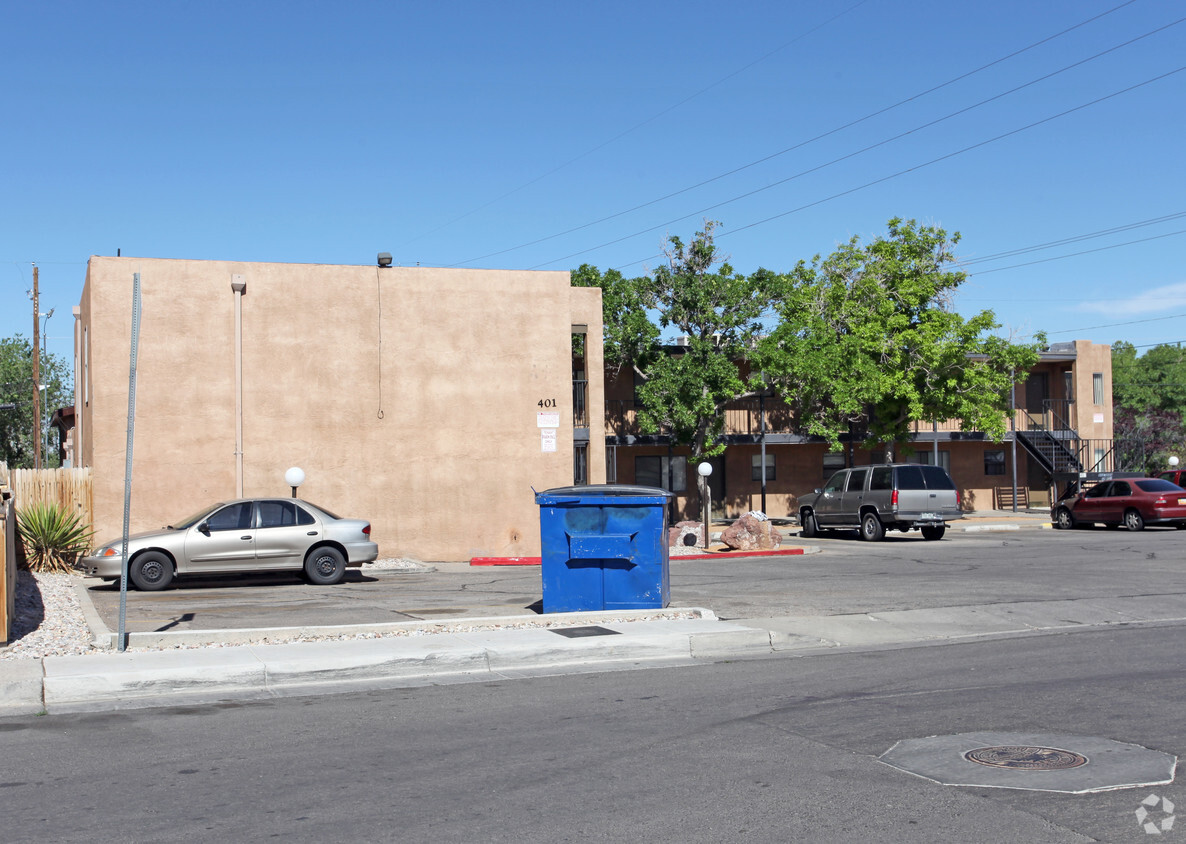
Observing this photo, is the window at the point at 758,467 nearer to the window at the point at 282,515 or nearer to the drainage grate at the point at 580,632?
the window at the point at 282,515

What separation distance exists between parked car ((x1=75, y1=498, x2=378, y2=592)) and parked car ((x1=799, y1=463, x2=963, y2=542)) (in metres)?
14.7

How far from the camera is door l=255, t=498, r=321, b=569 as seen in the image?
17500mm

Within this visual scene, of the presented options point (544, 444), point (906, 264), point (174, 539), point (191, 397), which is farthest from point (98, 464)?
point (906, 264)

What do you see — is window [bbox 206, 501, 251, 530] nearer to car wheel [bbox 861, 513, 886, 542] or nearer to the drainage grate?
the drainage grate

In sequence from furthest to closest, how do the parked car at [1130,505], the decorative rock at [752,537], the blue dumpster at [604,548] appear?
the parked car at [1130,505] < the decorative rock at [752,537] < the blue dumpster at [604,548]

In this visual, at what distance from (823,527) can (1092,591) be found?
15150 mm

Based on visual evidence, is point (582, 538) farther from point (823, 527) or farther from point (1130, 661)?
point (823, 527)

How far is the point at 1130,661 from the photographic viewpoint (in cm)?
1003

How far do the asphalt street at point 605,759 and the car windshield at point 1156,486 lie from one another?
2147 cm

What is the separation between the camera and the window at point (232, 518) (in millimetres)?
17375

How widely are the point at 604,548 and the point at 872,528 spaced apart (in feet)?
57.3

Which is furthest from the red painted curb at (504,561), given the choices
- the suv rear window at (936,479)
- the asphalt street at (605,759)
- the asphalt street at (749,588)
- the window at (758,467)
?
the window at (758,467)

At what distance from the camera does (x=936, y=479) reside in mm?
27984

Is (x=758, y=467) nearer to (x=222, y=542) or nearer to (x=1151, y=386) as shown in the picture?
(x=222, y=542)
